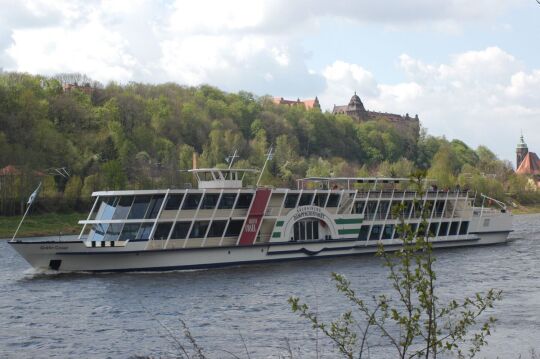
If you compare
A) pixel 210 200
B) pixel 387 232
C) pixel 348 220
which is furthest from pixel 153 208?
pixel 387 232

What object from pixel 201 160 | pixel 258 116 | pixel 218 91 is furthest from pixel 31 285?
pixel 218 91

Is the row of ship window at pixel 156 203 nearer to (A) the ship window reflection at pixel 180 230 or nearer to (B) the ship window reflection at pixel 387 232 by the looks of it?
(A) the ship window reflection at pixel 180 230

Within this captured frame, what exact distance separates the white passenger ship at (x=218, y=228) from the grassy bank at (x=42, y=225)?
1163 inches

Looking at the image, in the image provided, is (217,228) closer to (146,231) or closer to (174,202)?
(174,202)

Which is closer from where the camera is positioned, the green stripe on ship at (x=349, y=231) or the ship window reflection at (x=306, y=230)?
the ship window reflection at (x=306, y=230)

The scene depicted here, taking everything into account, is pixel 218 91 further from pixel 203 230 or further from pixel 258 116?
pixel 203 230

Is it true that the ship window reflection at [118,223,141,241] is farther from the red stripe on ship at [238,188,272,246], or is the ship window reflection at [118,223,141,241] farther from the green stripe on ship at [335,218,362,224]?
the green stripe on ship at [335,218,362,224]

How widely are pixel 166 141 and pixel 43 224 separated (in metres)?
44.8

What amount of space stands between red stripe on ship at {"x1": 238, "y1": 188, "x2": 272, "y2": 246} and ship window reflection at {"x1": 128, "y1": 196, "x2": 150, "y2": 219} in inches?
222

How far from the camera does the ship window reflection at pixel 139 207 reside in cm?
4041

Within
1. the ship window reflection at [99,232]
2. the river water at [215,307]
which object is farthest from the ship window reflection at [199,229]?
the ship window reflection at [99,232]

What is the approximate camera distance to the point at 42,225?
2950 inches

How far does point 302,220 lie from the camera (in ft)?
149

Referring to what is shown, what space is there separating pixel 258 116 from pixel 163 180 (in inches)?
2703
